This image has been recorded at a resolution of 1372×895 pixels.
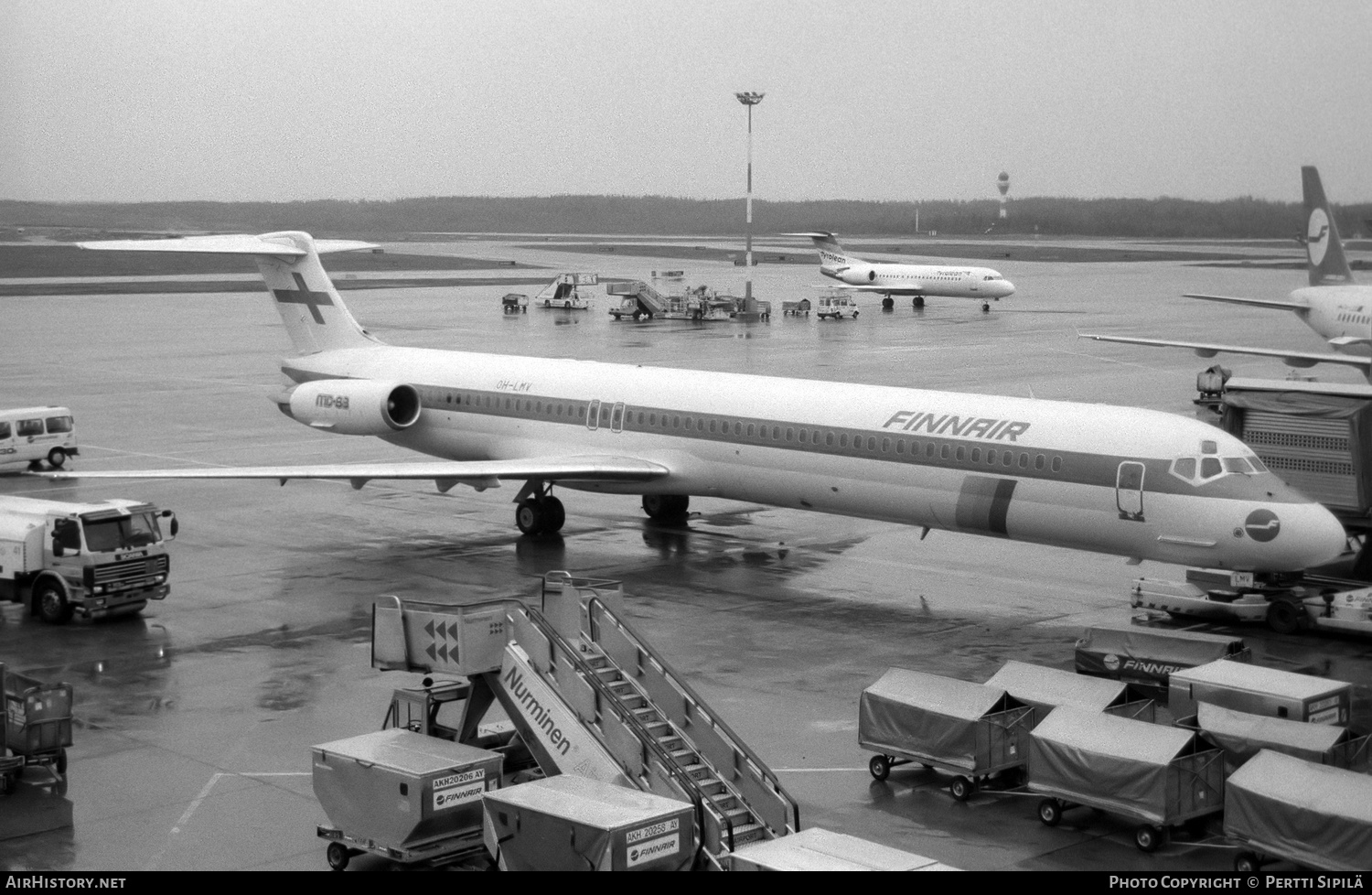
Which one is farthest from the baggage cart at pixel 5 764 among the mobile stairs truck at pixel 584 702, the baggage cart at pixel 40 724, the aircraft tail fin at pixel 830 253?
the aircraft tail fin at pixel 830 253

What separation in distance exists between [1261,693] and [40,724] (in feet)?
43.6

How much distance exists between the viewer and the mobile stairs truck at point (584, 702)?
14195mm

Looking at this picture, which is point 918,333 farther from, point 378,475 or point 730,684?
point 730,684

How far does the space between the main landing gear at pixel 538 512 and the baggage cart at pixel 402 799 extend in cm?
1514

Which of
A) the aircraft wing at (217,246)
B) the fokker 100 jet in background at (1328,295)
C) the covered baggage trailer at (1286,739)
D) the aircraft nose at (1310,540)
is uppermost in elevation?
the aircraft wing at (217,246)

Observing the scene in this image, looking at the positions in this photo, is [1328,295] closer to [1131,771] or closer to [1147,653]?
[1147,653]

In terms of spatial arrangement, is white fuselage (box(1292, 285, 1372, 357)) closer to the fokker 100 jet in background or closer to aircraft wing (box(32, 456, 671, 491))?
the fokker 100 jet in background

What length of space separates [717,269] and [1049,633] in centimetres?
11226

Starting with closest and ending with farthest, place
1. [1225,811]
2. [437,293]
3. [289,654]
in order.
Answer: [1225,811]
[289,654]
[437,293]

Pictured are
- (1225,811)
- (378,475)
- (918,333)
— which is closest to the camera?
(1225,811)

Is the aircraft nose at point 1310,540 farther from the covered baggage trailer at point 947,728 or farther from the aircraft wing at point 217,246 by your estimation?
the aircraft wing at point 217,246

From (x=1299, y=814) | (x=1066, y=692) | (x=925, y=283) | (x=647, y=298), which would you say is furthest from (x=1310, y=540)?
(x=925, y=283)

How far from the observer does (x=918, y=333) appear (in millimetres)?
73875

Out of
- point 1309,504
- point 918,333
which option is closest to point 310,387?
point 1309,504
